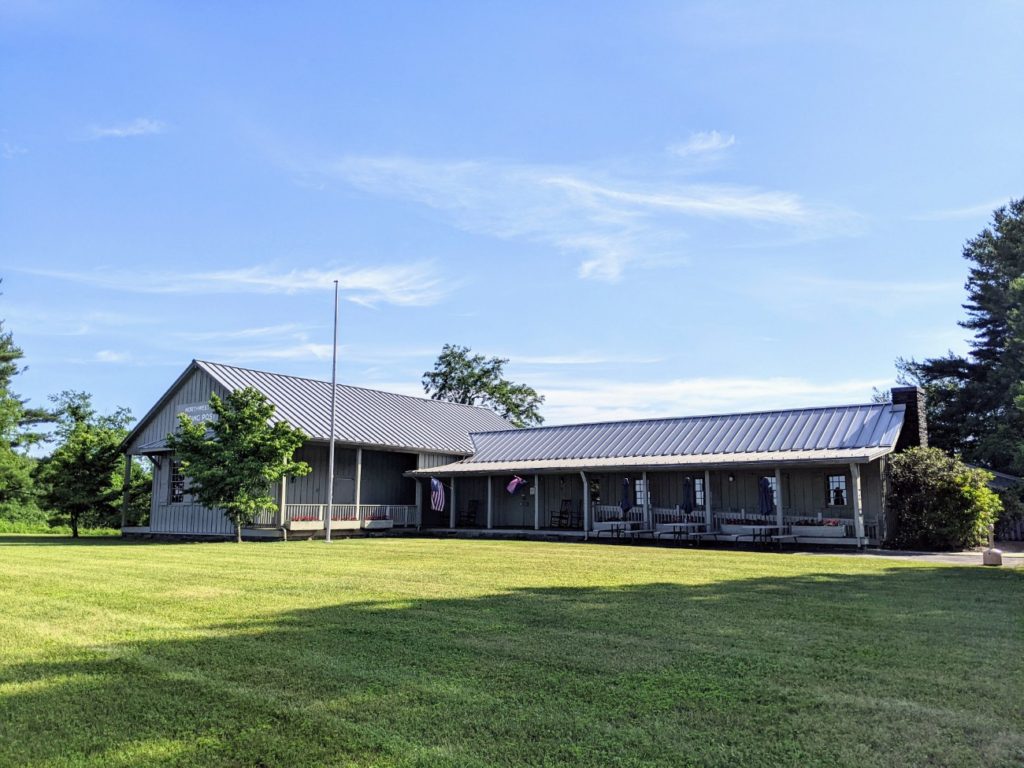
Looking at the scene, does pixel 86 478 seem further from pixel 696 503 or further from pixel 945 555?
pixel 945 555

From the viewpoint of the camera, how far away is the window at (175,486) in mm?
25969

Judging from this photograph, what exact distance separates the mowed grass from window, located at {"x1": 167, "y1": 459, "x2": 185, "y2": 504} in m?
16.9

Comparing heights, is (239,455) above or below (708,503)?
above

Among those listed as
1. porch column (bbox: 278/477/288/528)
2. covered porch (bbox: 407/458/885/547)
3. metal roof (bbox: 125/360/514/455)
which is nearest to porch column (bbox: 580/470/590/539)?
covered porch (bbox: 407/458/885/547)

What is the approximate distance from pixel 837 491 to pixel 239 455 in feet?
55.1

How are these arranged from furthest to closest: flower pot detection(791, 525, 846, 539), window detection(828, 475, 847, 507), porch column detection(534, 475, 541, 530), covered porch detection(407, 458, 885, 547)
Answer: porch column detection(534, 475, 541, 530), window detection(828, 475, 847, 507), covered porch detection(407, 458, 885, 547), flower pot detection(791, 525, 846, 539)

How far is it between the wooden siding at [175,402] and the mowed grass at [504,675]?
1636cm

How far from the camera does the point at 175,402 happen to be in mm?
26578

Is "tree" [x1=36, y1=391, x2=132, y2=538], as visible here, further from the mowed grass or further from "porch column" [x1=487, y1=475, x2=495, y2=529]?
the mowed grass

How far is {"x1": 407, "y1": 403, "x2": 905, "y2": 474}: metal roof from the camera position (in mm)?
21469

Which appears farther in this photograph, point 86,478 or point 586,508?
point 86,478

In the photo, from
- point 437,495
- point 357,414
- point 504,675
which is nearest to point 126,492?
point 357,414

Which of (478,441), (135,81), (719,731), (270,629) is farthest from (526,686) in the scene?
(478,441)

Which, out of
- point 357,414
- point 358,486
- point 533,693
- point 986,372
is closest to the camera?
point 533,693
